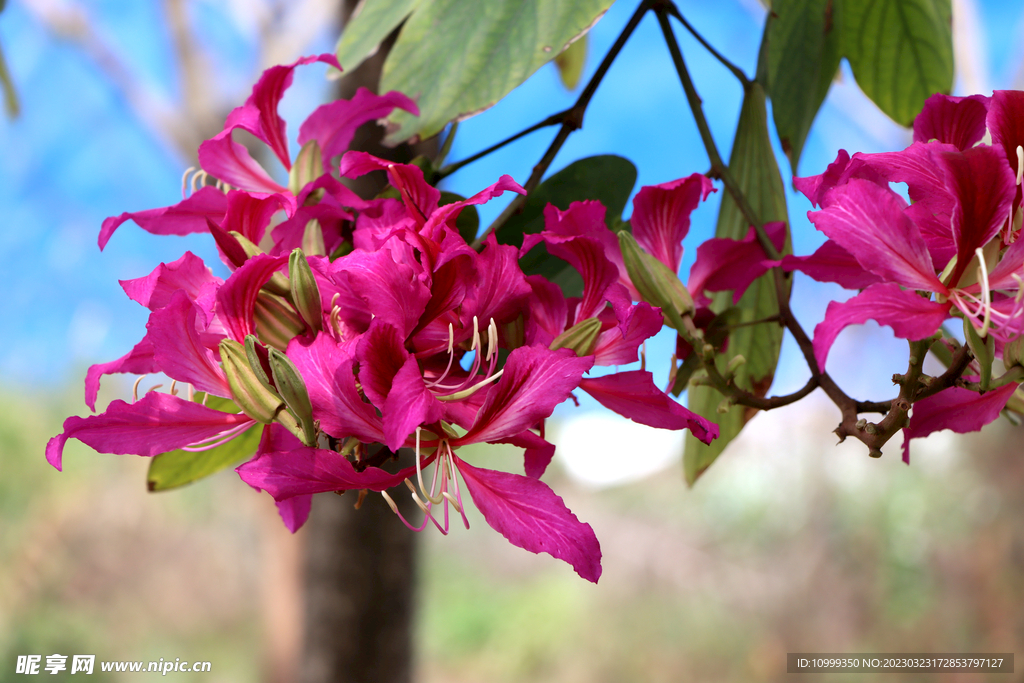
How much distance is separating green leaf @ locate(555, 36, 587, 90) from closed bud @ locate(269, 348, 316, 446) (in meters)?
0.73

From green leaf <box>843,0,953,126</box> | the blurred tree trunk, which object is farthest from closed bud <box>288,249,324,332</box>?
the blurred tree trunk

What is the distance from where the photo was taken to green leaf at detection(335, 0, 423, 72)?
1.71 ft

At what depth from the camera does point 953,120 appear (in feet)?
1.14

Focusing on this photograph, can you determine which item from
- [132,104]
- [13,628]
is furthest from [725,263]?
[13,628]

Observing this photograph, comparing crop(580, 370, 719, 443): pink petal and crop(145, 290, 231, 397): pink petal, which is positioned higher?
crop(145, 290, 231, 397): pink petal

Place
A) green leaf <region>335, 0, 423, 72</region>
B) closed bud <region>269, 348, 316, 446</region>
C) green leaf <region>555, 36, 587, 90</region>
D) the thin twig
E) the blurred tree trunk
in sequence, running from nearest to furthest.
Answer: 1. closed bud <region>269, 348, 316, 446</region>
2. the thin twig
3. green leaf <region>335, 0, 423, 72</region>
4. green leaf <region>555, 36, 587, 90</region>
5. the blurred tree trunk

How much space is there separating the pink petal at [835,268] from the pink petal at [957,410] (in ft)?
0.19

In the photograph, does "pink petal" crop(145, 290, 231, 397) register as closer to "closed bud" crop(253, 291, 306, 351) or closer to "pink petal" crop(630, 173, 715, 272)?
"closed bud" crop(253, 291, 306, 351)

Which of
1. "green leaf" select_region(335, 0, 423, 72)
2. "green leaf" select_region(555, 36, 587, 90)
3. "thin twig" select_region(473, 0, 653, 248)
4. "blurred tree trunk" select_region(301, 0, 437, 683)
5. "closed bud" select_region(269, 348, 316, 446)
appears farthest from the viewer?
"blurred tree trunk" select_region(301, 0, 437, 683)

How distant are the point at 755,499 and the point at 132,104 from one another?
136 inches

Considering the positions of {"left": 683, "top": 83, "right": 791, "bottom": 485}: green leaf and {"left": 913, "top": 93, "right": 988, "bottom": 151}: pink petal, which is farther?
{"left": 683, "top": 83, "right": 791, "bottom": 485}: green leaf

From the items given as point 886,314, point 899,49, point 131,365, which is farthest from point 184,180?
point 899,49

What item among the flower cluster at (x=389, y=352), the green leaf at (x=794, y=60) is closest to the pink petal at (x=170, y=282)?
the flower cluster at (x=389, y=352)

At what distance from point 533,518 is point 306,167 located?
23 cm
